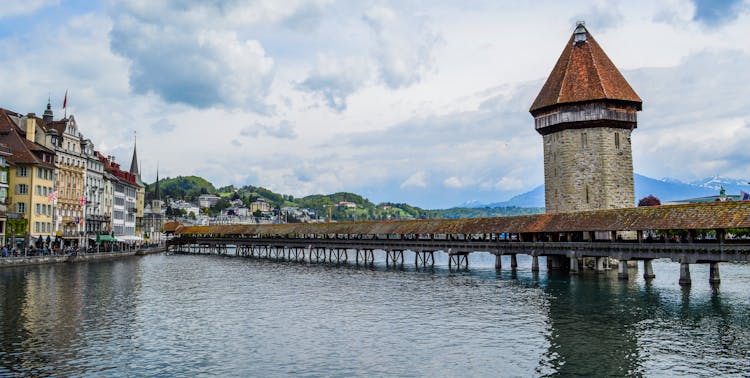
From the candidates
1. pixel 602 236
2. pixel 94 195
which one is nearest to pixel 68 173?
pixel 94 195

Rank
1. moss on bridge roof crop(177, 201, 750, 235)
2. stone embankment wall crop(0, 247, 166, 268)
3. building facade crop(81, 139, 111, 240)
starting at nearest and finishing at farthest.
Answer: moss on bridge roof crop(177, 201, 750, 235) → stone embankment wall crop(0, 247, 166, 268) → building facade crop(81, 139, 111, 240)

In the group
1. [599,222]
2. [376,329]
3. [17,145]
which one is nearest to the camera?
[376,329]

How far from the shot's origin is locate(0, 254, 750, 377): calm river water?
18.5 meters

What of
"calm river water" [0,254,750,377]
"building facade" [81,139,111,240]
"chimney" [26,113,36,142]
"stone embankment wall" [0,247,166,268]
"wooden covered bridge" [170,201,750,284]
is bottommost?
"calm river water" [0,254,750,377]

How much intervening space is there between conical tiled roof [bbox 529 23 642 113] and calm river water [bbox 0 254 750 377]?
63.2ft

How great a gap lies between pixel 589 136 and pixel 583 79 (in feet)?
18.3

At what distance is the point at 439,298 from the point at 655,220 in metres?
15.5

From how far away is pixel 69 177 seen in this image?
75562 mm

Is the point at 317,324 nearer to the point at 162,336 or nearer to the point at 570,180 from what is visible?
the point at 162,336

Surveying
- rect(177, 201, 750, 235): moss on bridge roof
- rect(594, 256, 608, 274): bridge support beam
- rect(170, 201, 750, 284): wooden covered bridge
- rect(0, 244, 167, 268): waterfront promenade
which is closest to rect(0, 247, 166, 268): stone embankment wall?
rect(0, 244, 167, 268): waterfront promenade

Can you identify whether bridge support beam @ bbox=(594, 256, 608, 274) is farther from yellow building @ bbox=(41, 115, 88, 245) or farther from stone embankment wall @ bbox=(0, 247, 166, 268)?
yellow building @ bbox=(41, 115, 88, 245)

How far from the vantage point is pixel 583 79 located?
2181 inches

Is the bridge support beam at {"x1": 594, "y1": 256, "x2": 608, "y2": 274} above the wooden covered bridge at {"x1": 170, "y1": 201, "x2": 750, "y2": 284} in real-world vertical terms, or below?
below

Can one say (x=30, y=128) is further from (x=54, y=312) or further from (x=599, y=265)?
(x=599, y=265)
